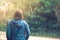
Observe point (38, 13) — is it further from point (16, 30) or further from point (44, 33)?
point (16, 30)

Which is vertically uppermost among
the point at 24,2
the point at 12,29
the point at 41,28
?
the point at 24,2

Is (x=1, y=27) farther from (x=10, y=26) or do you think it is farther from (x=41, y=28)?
(x=10, y=26)

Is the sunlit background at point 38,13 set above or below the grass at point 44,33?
above

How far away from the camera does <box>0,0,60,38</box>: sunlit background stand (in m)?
7.62

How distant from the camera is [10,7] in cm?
763

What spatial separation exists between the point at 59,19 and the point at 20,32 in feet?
12.4

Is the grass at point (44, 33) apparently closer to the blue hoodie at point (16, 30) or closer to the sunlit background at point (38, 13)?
the sunlit background at point (38, 13)

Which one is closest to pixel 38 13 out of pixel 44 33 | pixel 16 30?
pixel 44 33

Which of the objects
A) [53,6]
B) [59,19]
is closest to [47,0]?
[53,6]

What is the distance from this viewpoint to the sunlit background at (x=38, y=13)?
25.0 ft

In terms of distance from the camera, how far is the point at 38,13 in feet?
25.3

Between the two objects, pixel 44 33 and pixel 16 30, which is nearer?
pixel 16 30

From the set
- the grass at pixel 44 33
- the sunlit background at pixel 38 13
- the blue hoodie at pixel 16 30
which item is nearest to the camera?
the blue hoodie at pixel 16 30

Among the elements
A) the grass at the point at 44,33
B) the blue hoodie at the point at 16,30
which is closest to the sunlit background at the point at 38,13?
the grass at the point at 44,33
